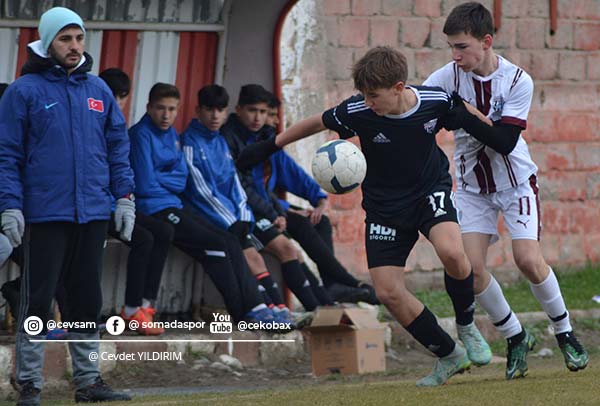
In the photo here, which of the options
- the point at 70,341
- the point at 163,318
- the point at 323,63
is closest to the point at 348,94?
the point at 323,63

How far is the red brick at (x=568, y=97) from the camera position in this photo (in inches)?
544

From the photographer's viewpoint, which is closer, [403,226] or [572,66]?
[403,226]

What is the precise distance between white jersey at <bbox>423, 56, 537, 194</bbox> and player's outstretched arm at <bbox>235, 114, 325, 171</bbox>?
856 millimetres

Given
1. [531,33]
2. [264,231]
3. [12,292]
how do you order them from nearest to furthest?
[12,292], [264,231], [531,33]

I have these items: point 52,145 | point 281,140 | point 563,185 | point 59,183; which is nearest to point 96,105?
point 52,145

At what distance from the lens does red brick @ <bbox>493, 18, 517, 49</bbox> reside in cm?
1349

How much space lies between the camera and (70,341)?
800 cm

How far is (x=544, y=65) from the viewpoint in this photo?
13.8m

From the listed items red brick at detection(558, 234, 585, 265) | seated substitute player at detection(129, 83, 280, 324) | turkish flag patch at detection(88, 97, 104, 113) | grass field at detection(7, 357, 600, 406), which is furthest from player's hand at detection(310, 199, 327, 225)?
turkish flag patch at detection(88, 97, 104, 113)

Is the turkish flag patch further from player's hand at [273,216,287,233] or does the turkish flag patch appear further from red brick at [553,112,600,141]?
red brick at [553,112,600,141]

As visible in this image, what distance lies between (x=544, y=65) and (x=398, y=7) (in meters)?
1.90

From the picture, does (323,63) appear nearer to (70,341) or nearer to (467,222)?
(467,222)

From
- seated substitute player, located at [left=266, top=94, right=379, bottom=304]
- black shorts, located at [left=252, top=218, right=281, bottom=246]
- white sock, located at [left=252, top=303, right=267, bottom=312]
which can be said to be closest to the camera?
white sock, located at [left=252, top=303, right=267, bottom=312]

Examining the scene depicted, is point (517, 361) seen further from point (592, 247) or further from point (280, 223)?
point (592, 247)
